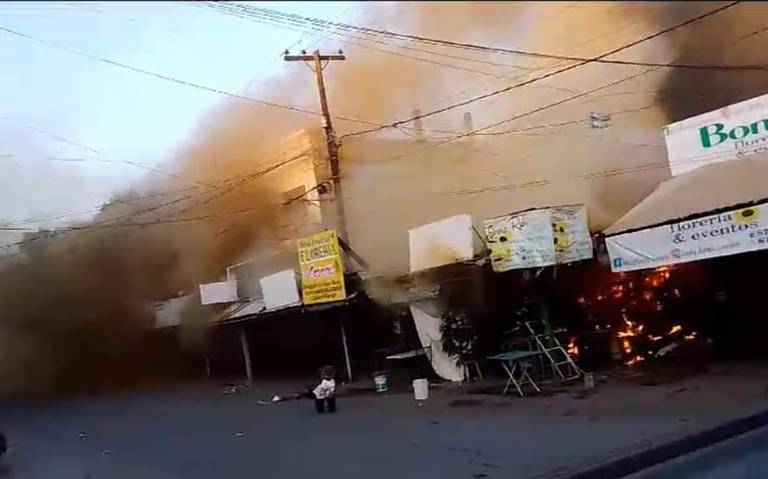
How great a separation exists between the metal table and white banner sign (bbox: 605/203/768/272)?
5.84ft

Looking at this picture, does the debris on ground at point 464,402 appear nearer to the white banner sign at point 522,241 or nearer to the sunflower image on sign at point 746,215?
the white banner sign at point 522,241

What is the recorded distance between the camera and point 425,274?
43.9ft

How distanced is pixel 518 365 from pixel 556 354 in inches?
29.5

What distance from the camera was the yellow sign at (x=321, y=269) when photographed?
14.8 m

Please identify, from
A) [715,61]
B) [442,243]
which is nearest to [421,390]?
[442,243]

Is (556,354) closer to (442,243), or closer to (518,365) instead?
(518,365)

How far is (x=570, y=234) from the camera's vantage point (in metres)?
11.4

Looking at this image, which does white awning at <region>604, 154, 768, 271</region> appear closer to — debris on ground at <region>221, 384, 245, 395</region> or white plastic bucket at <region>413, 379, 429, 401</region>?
white plastic bucket at <region>413, 379, 429, 401</region>

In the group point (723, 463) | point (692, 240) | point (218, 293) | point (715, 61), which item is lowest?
point (723, 463)

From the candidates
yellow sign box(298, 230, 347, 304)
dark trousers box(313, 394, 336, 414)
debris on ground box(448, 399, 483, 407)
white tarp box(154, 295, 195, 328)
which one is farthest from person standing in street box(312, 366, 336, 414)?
white tarp box(154, 295, 195, 328)

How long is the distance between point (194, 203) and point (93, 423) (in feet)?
24.9

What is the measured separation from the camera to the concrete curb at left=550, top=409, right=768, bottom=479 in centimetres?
598

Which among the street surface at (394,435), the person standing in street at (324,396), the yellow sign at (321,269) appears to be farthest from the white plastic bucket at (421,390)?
the yellow sign at (321,269)

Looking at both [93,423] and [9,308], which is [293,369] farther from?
[9,308]
